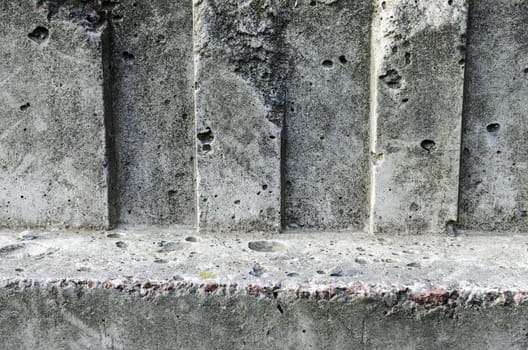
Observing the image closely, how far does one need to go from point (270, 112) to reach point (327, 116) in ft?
0.98

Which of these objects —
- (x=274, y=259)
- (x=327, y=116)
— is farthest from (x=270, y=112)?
(x=274, y=259)

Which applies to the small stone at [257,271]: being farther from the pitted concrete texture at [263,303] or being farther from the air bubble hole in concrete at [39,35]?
the air bubble hole in concrete at [39,35]

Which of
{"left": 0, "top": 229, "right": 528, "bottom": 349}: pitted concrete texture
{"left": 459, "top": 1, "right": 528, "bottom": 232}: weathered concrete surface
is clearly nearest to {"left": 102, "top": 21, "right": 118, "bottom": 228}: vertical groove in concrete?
{"left": 0, "top": 229, "right": 528, "bottom": 349}: pitted concrete texture

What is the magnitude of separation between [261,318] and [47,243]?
3.68 ft

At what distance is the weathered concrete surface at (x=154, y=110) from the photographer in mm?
2246

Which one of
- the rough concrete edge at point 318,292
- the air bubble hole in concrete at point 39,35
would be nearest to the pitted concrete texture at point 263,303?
the rough concrete edge at point 318,292

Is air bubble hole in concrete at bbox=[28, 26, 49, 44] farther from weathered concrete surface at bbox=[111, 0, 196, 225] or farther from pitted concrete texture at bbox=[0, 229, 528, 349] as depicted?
pitted concrete texture at bbox=[0, 229, 528, 349]

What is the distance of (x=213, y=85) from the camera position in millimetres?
2172

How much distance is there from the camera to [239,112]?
219 cm

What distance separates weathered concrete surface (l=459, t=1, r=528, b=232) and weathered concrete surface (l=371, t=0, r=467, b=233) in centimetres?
13

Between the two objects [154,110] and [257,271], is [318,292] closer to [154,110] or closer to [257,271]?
[257,271]

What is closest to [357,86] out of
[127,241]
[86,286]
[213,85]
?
[213,85]

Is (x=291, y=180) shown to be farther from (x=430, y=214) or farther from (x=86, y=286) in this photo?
(x=86, y=286)

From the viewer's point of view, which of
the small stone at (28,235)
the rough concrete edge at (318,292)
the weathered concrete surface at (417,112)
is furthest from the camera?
the small stone at (28,235)
